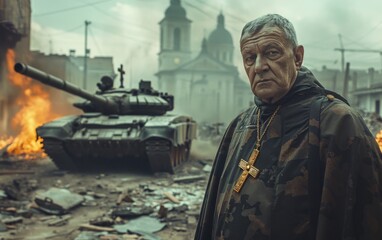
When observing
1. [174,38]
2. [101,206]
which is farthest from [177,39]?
[101,206]

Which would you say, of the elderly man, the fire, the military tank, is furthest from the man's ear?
the fire

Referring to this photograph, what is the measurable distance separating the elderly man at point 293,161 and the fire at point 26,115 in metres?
15.0

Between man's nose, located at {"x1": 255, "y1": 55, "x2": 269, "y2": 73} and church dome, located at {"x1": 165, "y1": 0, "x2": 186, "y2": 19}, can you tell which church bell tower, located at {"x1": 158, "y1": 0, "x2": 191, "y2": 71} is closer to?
church dome, located at {"x1": 165, "y1": 0, "x2": 186, "y2": 19}

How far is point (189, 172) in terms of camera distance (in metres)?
A: 12.2

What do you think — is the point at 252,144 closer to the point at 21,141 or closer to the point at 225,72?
the point at 21,141

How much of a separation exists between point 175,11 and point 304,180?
68507mm

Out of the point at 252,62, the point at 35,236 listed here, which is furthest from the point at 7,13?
the point at 252,62

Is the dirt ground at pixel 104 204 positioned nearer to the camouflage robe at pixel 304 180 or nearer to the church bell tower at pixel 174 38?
the camouflage robe at pixel 304 180

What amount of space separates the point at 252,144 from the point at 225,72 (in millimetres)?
64905

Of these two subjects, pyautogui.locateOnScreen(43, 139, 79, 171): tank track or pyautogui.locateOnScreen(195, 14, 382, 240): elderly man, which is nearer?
pyautogui.locateOnScreen(195, 14, 382, 240): elderly man

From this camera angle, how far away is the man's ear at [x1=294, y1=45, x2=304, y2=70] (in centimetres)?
208

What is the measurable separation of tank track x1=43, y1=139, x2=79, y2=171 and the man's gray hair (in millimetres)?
9457

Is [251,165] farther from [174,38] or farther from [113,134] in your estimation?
[174,38]

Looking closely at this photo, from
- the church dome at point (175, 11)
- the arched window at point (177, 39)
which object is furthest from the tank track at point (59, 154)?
the church dome at point (175, 11)
